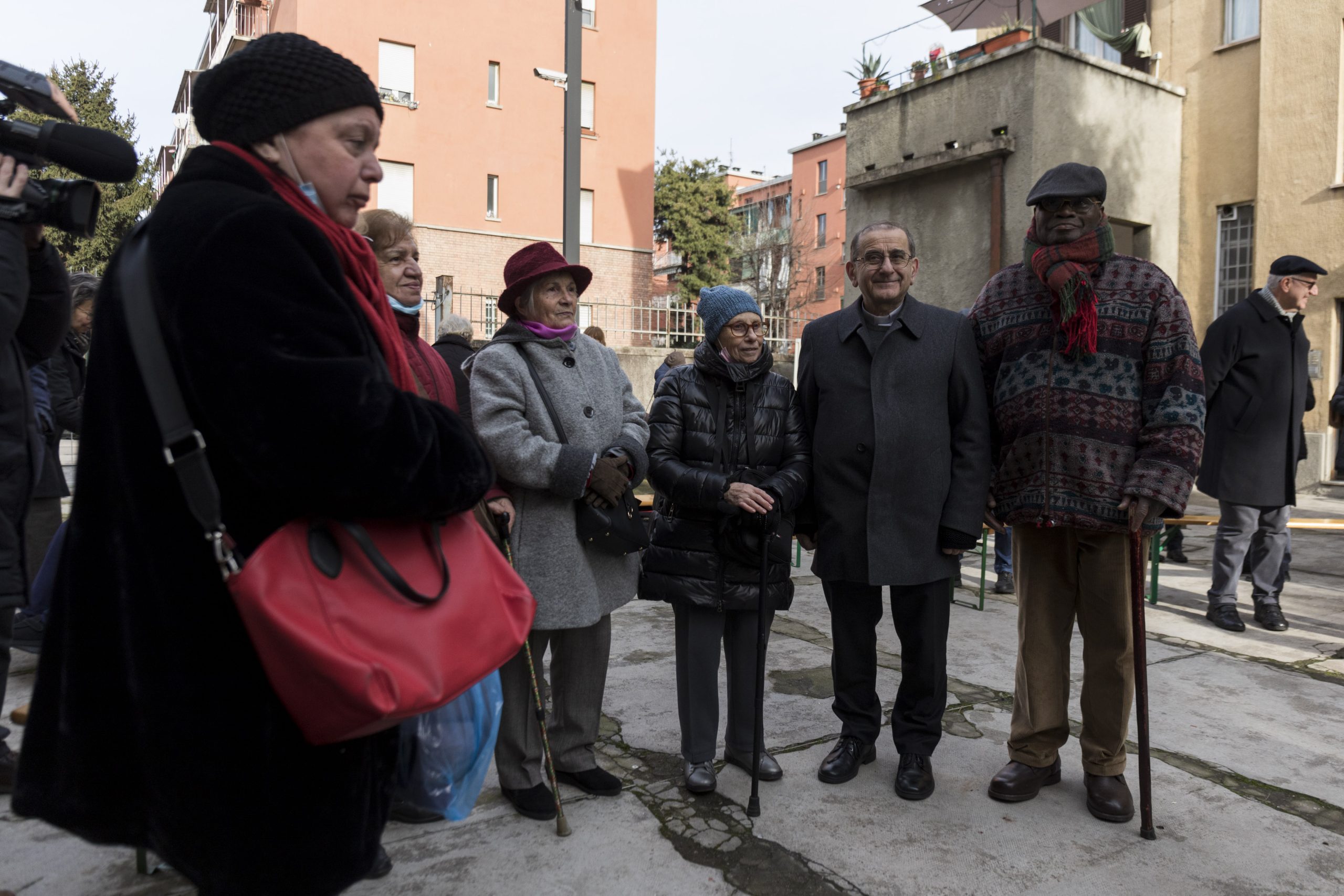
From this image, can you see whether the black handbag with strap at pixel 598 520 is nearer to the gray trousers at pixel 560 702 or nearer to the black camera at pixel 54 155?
the gray trousers at pixel 560 702

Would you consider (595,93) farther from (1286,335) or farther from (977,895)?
(977,895)

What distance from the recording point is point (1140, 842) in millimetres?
3096

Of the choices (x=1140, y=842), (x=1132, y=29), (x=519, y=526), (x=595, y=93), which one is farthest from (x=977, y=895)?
(x=595, y=93)

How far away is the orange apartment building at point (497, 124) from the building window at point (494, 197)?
0.11 feet

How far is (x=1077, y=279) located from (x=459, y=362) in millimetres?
2270

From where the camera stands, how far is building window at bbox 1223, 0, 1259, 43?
41.9ft

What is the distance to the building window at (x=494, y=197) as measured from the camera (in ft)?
89.9

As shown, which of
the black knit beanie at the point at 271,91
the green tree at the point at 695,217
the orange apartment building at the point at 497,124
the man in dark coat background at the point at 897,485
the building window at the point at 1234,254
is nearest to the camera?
the black knit beanie at the point at 271,91

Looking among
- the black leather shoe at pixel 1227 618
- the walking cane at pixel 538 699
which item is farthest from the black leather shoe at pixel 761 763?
the black leather shoe at pixel 1227 618

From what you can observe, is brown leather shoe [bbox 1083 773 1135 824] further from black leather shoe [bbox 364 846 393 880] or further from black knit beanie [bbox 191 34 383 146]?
black knit beanie [bbox 191 34 383 146]

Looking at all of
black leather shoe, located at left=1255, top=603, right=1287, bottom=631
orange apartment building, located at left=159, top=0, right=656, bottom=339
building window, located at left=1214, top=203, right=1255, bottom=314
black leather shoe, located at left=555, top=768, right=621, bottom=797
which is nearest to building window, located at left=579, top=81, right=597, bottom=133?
orange apartment building, located at left=159, top=0, right=656, bottom=339

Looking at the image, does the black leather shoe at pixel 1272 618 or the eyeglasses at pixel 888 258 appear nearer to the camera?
the eyeglasses at pixel 888 258

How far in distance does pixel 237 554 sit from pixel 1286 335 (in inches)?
242

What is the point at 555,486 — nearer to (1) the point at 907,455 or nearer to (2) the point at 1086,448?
(1) the point at 907,455
